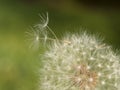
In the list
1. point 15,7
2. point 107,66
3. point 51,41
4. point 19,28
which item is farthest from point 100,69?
point 15,7

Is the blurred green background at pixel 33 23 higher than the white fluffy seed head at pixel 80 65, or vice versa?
the blurred green background at pixel 33 23

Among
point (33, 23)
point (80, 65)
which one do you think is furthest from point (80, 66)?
point (33, 23)

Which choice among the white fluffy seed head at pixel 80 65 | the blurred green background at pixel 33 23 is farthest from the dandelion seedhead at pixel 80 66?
the blurred green background at pixel 33 23

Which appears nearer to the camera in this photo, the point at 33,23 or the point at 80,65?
the point at 80,65

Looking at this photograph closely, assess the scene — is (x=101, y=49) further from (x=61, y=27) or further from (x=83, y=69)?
(x=61, y=27)

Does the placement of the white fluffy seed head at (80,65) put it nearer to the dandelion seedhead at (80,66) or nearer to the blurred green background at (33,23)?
the dandelion seedhead at (80,66)

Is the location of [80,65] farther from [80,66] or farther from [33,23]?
[33,23]
